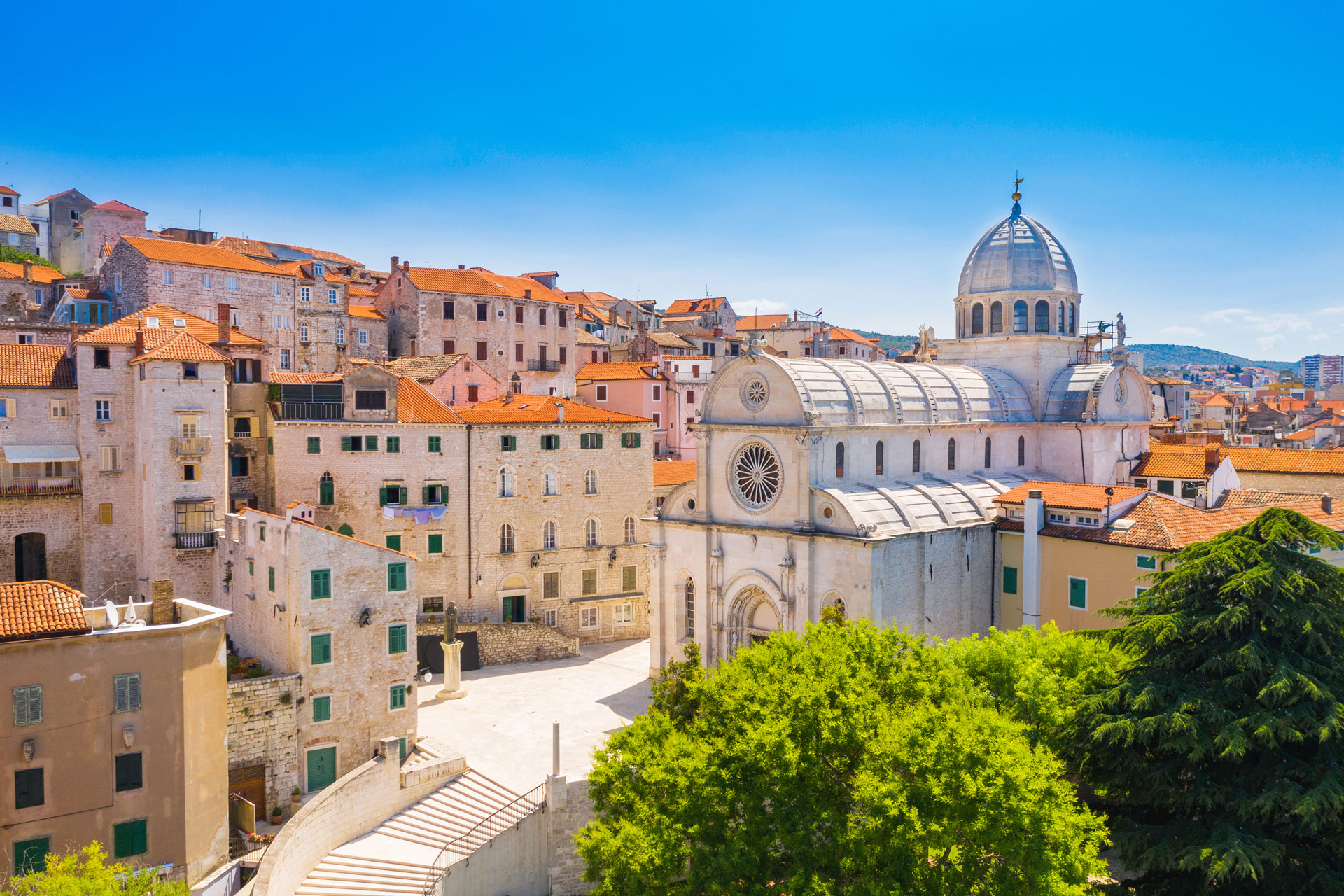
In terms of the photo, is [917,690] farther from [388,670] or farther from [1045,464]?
[1045,464]

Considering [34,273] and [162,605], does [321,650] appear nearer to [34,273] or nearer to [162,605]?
[162,605]

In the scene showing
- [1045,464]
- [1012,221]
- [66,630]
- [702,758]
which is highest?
[1012,221]

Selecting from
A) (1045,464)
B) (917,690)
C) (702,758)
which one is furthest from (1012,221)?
(702,758)

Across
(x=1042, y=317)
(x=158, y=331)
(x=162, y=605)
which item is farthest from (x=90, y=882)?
(x=1042, y=317)

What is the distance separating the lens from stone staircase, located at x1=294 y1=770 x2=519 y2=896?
1217 inches

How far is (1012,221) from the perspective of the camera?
176 feet

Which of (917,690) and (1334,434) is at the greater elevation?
(1334,434)

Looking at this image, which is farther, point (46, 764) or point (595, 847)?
point (46, 764)

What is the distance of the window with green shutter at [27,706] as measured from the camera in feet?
88.3

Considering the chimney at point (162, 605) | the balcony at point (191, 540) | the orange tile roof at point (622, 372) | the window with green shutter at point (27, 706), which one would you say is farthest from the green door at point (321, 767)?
the orange tile roof at point (622, 372)

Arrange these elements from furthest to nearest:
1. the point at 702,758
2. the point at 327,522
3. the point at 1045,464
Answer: the point at 1045,464
the point at 327,522
the point at 702,758

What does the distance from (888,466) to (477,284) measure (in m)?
39.4

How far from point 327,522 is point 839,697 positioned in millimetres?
29496

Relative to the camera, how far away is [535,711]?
1614 inches
